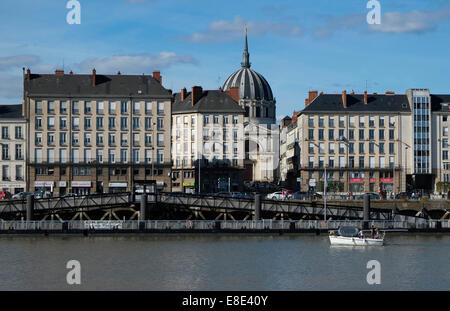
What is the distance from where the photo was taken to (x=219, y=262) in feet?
232

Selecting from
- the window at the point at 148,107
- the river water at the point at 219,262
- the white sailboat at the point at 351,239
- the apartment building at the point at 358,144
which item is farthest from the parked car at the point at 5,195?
the white sailboat at the point at 351,239

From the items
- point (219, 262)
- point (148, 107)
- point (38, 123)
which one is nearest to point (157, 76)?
point (148, 107)

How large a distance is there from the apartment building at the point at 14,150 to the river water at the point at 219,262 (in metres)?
42.0

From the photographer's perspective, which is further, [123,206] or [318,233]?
[123,206]

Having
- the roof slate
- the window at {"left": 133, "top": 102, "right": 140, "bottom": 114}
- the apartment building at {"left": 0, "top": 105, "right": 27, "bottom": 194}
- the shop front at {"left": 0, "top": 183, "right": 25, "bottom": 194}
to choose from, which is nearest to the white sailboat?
the window at {"left": 133, "top": 102, "right": 140, "bottom": 114}

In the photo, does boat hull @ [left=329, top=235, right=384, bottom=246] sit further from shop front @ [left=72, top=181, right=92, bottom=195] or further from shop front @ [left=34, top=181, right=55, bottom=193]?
shop front @ [left=34, top=181, right=55, bottom=193]

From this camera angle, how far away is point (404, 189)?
140m

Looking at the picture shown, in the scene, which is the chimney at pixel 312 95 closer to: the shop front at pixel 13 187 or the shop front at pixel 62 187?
the shop front at pixel 62 187

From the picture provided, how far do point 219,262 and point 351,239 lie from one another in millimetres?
17344

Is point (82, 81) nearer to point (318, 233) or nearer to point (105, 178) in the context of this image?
point (105, 178)

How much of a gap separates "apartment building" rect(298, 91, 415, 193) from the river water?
160 ft

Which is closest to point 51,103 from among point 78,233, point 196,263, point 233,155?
point 233,155

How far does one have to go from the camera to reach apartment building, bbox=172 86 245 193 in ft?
484

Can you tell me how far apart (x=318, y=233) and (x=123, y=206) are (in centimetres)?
2193
